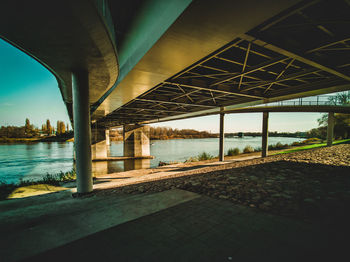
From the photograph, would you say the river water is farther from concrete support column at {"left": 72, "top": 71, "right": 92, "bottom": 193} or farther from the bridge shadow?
the bridge shadow

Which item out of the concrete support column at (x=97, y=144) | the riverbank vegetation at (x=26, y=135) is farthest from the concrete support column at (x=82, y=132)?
the riverbank vegetation at (x=26, y=135)

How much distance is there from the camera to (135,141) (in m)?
39.9

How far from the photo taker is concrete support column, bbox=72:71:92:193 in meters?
7.12

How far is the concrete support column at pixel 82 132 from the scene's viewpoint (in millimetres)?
7117

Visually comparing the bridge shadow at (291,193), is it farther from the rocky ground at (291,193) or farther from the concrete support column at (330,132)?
the concrete support column at (330,132)

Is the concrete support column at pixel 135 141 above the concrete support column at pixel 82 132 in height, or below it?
below

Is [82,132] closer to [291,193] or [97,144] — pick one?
[291,193]

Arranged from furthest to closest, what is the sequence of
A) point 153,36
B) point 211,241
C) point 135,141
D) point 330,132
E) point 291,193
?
point 135,141
point 330,132
point 153,36
point 291,193
point 211,241

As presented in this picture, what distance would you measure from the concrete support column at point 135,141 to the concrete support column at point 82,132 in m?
32.2

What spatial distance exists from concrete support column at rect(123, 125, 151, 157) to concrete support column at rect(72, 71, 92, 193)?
106ft

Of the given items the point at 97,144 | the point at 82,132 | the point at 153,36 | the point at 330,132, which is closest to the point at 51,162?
the point at 97,144

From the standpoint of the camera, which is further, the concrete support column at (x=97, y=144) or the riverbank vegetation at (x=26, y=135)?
the riverbank vegetation at (x=26, y=135)

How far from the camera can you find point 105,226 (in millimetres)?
3031

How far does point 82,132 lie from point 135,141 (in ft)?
110
